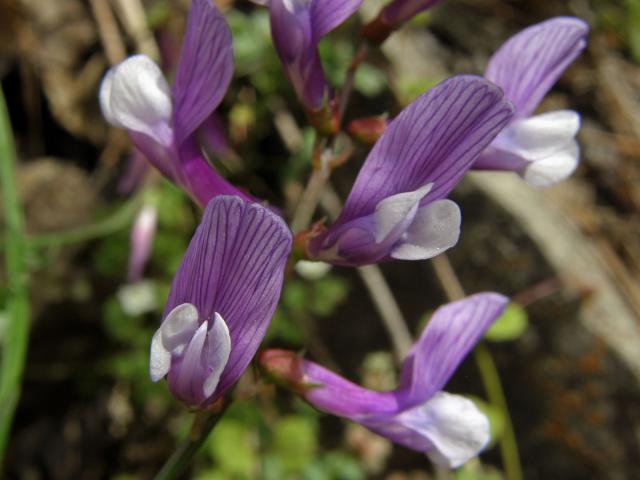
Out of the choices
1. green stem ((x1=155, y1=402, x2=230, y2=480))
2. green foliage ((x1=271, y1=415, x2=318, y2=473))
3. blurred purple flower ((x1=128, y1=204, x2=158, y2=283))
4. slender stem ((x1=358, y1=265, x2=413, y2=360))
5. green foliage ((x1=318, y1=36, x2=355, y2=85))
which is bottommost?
green foliage ((x1=271, y1=415, x2=318, y2=473))

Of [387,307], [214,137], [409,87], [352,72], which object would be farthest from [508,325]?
[352,72]

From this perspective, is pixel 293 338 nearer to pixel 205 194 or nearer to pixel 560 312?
pixel 560 312

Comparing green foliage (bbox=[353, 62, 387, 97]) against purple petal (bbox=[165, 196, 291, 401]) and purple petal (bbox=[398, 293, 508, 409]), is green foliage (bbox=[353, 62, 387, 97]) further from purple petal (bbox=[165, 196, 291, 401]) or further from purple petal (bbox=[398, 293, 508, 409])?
purple petal (bbox=[165, 196, 291, 401])

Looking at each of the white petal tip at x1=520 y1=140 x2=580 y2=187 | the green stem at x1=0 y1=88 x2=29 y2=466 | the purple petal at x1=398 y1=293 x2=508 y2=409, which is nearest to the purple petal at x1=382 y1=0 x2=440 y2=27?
the white petal tip at x1=520 y1=140 x2=580 y2=187

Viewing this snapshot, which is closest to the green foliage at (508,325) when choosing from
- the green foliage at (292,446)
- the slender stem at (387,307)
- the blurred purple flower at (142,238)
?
the slender stem at (387,307)

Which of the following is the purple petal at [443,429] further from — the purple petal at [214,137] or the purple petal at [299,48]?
the purple petal at [214,137]

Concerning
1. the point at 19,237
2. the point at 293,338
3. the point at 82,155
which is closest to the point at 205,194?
the point at 19,237
